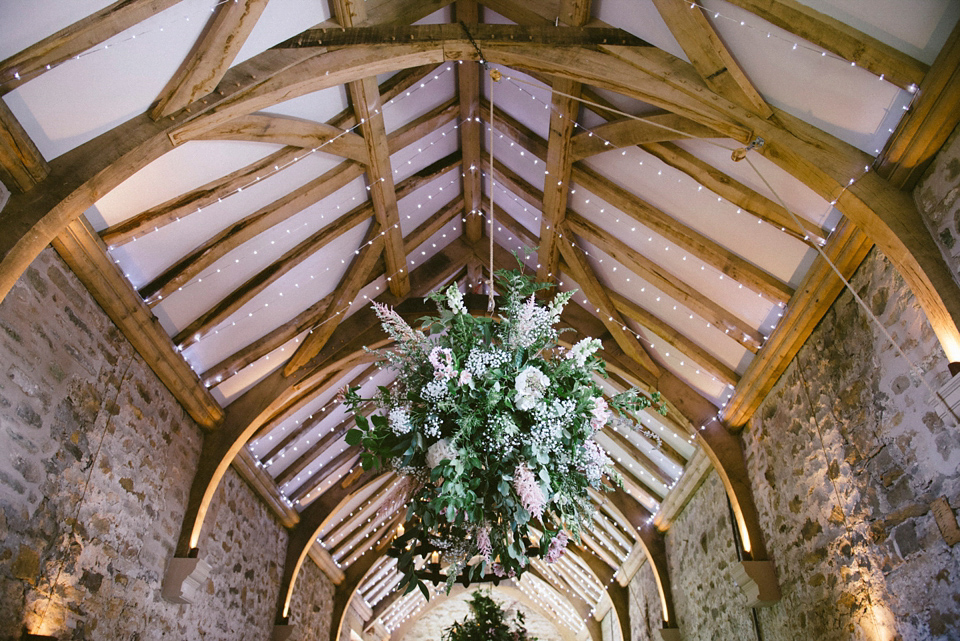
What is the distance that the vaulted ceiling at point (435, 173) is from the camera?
108 inches

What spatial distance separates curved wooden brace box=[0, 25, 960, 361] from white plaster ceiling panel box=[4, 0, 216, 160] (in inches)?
4.2

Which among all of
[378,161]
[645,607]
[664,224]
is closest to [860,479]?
[664,224]

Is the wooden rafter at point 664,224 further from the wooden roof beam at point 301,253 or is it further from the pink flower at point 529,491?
the pink flower at point 529,491

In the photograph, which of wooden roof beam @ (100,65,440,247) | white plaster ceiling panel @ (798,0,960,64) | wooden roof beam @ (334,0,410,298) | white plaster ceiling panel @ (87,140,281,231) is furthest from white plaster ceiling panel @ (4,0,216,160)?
Answer: white plaster ceiling panel @ (798,0,960,64)

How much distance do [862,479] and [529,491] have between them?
2354 mm

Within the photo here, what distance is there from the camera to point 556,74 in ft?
11.2

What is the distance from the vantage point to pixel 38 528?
312 cm

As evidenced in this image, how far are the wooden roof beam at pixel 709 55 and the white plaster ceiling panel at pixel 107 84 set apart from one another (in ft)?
7.16

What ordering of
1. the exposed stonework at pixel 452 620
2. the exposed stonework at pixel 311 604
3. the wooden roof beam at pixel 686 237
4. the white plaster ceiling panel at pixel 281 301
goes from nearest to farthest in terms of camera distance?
the wooden roof beam at pixel 686 237 → the white plaster ceiling panel at pixel 281 301 → the exposed stonework at pixel 311 604 → the exposed stonework at pixel 452 620

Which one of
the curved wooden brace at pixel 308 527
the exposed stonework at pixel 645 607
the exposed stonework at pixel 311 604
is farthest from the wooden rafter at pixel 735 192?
the exposed stonework at pixel 311 604

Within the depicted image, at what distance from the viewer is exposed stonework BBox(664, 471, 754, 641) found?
5.13 meters

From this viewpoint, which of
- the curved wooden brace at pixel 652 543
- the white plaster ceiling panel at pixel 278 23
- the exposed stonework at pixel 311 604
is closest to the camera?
the white plaster ceiling panel at pixel 278 23

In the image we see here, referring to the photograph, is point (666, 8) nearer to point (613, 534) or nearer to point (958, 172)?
point (958, 172)

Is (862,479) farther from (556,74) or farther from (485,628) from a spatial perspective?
(485,628)
